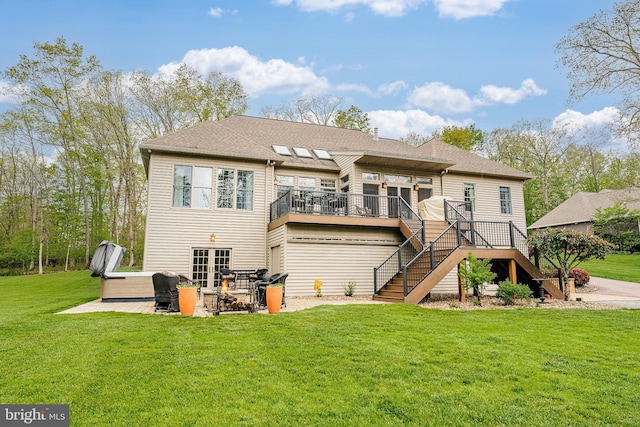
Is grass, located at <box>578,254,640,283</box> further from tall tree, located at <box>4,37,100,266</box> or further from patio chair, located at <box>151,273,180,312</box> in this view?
tall tree, located at <box>4,37,100,266</box>

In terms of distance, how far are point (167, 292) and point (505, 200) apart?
1547 cm

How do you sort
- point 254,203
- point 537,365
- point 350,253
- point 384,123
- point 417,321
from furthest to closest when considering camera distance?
point 384,123, point 254,203, point 350,253, point 417,321, point 537,365

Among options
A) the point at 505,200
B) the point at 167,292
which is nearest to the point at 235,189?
the point at 167,292

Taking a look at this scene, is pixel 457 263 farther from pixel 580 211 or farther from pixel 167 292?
pixel 580 211

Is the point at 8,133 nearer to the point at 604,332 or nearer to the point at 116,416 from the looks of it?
the point at 116,416

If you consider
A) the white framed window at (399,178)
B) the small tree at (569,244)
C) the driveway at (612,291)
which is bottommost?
the driveway at (612,291)

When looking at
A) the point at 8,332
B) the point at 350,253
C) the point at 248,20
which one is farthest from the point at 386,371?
the point at 248,20

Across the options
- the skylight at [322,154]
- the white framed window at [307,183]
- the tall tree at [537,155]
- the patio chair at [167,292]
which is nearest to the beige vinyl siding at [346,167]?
the skylight at [322,154]

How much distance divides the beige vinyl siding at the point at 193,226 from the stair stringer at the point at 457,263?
19.3ft

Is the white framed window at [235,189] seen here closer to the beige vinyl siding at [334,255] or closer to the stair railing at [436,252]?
the beige vinyl siding at [334,255]

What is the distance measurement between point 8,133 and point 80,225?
7.77m

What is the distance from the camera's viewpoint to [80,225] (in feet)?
90.2

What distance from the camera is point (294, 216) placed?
39.4ft

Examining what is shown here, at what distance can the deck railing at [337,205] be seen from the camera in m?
12.8
